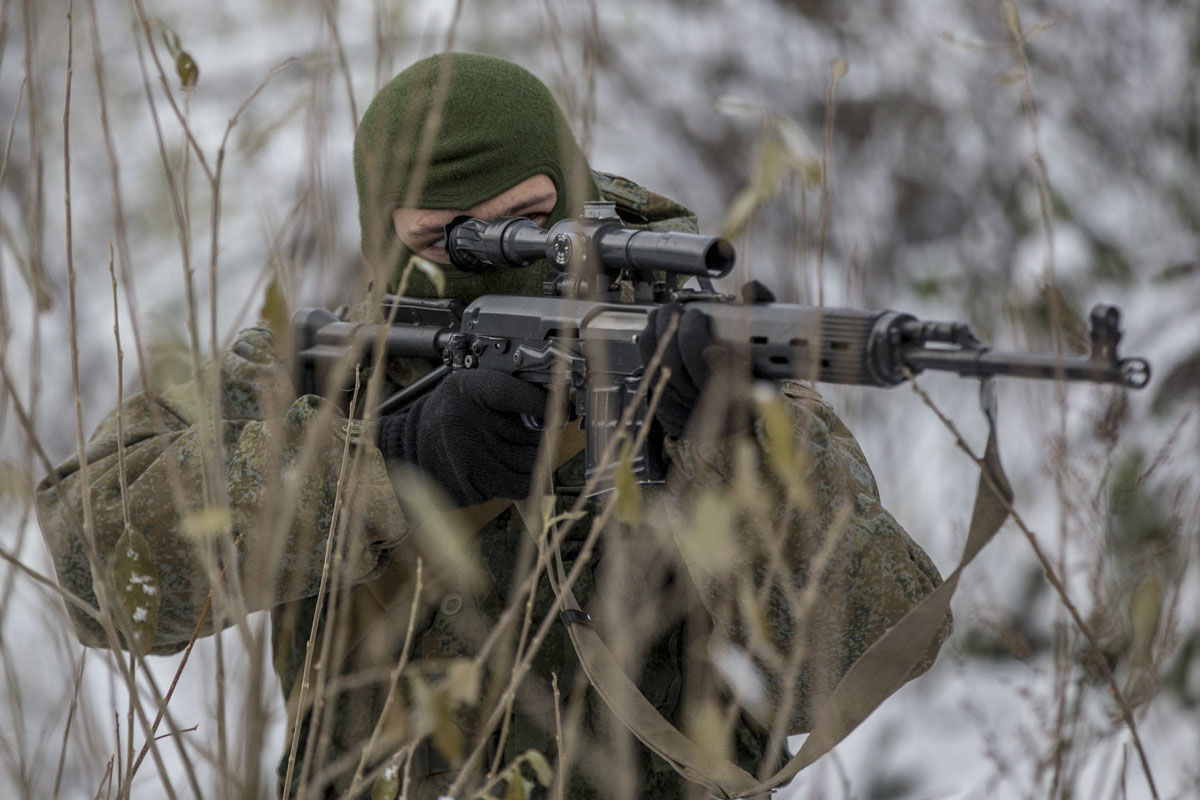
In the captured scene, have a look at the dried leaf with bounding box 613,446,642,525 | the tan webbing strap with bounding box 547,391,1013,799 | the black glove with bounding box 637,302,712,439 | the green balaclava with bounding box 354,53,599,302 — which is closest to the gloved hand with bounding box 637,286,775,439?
the black glove with bounding box 637,302,712,439

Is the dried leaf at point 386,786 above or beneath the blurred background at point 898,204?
beneath

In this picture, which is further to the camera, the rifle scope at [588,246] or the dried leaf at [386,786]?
the rifle scope at [588,246]

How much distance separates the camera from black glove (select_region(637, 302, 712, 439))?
1.48m

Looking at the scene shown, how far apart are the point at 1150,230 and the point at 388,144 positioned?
3271mm

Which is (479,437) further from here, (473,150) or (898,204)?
(898,204)

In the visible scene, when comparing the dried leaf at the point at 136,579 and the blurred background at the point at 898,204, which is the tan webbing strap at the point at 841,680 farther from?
the blurred background at the point at 898,204

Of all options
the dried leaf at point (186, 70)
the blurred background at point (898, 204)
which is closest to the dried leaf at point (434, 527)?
the dried leaf at point (186, 70)

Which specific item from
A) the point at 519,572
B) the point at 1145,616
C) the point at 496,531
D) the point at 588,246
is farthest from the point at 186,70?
the point at 1145,616

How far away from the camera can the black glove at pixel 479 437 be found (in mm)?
1755

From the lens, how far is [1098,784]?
1661mm

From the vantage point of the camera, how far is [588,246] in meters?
1.61

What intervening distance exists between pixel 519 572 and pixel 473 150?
25.4 inches

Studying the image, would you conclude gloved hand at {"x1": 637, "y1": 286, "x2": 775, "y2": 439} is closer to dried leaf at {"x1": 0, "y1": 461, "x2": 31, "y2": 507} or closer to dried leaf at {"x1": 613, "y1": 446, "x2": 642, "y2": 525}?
dried leaf at {"x1": 613, "y1": 446, "x2": 642, "y2": 525}

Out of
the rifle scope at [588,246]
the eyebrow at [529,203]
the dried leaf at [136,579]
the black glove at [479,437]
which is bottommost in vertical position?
the dried leaf at [136,579]
